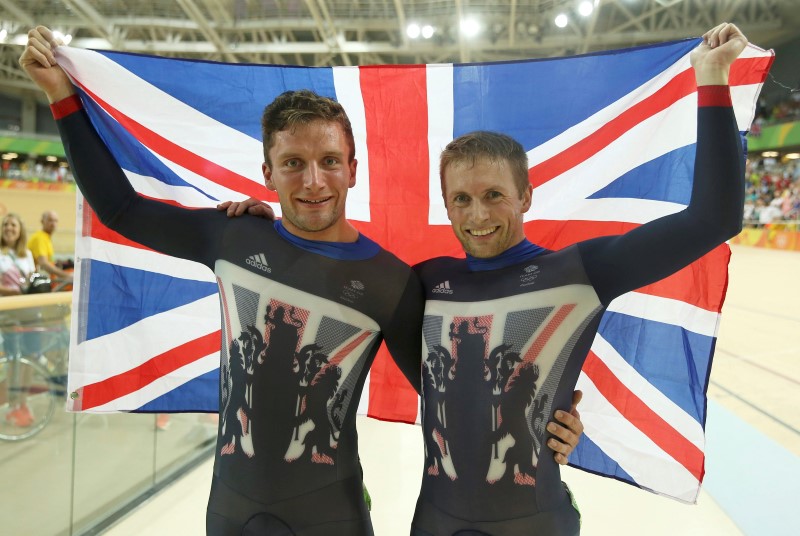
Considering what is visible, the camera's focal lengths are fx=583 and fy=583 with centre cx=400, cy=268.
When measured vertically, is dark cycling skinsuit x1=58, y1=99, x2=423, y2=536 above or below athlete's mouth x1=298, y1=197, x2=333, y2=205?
below

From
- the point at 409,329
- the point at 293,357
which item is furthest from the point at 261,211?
the point at 409,329

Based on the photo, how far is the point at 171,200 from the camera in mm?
2035

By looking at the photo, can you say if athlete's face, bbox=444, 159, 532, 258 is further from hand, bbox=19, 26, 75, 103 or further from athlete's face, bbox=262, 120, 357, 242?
hand, bbox=19, 26, 75, 103

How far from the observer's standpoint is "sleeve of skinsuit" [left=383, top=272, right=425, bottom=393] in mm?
1546

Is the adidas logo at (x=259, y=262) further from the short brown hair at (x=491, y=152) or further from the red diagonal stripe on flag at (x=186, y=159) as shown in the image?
the red diagonal stripe on flag at (x=186, y=159)

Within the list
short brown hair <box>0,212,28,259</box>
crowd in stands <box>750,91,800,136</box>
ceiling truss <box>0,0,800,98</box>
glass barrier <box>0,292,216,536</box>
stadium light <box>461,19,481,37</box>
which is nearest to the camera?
glass barrier <box>0,292,216,536</box>

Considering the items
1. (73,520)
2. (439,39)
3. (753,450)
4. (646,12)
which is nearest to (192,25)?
(439,39)

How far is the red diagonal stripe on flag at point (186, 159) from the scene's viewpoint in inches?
77.7

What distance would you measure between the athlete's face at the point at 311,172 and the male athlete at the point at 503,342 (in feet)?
0.95

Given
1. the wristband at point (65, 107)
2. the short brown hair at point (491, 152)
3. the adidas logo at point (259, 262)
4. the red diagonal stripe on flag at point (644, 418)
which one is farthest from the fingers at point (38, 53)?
the red diagonal stripe on flag at point (644, 418)

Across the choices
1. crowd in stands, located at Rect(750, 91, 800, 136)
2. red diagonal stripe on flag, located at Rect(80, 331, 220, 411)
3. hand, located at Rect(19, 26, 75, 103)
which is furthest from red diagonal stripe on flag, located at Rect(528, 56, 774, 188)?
crowd in stands, located at Rect(750, 91, 800, 136)

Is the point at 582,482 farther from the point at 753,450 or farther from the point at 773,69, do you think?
the point at 773,69

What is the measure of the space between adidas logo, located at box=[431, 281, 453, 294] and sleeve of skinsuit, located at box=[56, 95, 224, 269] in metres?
0.60

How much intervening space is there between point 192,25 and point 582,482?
41.2 feet
